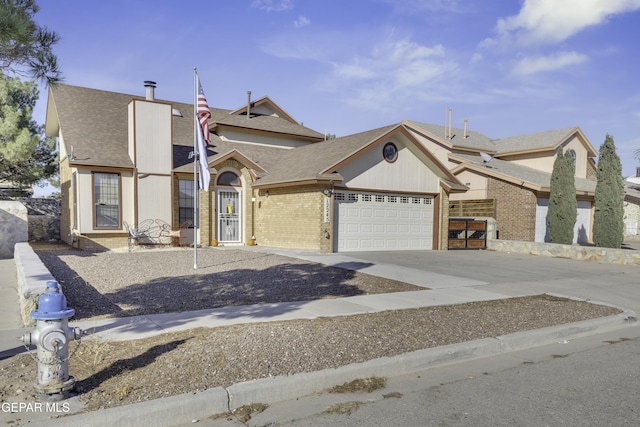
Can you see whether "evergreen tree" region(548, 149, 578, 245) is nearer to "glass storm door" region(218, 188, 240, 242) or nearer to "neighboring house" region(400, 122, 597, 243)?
"neighboring house" region(400, 122, 597, 243)

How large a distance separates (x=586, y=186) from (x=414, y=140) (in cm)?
1243

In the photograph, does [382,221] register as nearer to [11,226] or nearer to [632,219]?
[11,226]

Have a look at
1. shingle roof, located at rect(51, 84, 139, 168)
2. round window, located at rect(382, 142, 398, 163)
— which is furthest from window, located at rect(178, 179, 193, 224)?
round window, located at rect(382, 142, 398, 163)

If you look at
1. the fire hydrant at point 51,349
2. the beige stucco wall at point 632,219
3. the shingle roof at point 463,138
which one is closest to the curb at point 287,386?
the fire hydrant at point 51,349

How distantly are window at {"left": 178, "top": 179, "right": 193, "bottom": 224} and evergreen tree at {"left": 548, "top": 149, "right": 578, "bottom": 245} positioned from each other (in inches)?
599

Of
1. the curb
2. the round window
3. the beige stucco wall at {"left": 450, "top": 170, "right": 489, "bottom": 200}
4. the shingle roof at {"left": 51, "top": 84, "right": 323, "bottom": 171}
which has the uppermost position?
the shingle roof at {"left": 51, "top": 84, "right": 323, "bottom": 171}

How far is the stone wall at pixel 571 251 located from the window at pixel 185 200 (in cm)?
1287

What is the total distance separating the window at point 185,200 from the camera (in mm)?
17859

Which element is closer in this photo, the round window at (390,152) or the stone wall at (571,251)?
the stone wall at (571,251)

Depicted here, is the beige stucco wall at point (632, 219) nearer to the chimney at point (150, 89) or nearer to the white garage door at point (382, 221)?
the white garage door at point (382, 221)

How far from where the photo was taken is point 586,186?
24.4 meters

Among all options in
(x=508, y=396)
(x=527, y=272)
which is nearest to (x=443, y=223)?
(x=527, y=272)

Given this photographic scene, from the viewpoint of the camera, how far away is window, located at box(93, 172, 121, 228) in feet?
53.9

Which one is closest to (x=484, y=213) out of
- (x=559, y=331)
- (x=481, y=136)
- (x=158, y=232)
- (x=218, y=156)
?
(x=481, y=136)
